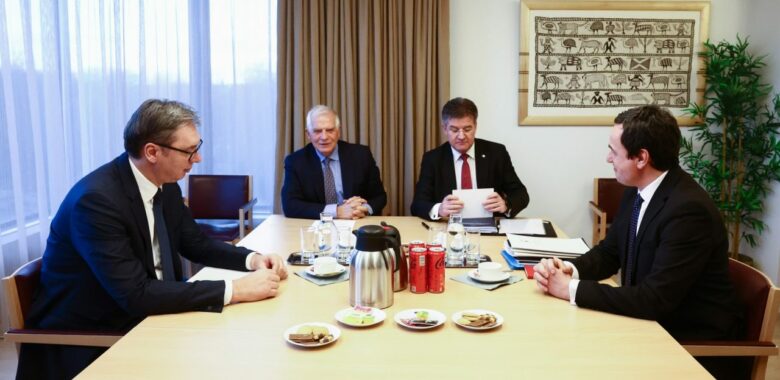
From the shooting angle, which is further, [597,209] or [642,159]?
[597,209]

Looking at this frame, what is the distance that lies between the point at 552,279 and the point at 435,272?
37 centimetres

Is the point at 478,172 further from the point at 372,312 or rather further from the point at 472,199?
the point at 372,312

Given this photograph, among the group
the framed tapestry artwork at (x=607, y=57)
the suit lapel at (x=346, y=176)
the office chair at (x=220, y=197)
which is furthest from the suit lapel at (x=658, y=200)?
the office chair at (x=220, y=197)

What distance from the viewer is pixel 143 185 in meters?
2.09

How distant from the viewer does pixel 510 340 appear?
5.22ft

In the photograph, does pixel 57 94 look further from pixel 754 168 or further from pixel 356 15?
pixel 754 168

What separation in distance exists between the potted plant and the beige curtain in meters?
1.82

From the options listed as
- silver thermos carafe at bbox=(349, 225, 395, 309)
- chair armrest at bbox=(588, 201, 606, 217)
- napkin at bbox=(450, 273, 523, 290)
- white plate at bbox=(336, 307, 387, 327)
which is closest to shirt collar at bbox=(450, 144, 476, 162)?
chair armrest at bbox=(588, 201, 606, 217)

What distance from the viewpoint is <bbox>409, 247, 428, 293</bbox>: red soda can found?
6.45 feet

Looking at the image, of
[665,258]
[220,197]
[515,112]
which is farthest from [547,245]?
[220,197]

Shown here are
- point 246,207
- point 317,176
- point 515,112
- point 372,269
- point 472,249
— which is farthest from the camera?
point 515,112

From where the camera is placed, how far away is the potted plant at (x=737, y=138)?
4047 mm

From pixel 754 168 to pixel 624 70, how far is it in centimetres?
109

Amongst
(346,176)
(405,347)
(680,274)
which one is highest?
(346,176)
